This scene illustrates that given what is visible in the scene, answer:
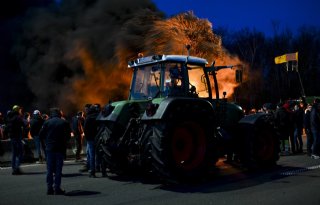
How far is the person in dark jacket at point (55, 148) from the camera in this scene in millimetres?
7535

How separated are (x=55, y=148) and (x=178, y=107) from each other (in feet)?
7.82

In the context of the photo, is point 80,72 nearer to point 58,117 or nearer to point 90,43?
point 90,43

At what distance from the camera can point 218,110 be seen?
940 cm

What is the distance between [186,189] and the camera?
757 centimetres

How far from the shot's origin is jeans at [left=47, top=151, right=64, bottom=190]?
7.52m

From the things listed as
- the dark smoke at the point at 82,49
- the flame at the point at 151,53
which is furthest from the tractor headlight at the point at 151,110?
the dark smoke at the point at 82,49

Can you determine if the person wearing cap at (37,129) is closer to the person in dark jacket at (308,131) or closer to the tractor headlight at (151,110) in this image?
the tractor headlight at (151,110)

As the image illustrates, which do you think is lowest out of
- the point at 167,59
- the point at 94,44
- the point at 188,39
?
the point at 167,59

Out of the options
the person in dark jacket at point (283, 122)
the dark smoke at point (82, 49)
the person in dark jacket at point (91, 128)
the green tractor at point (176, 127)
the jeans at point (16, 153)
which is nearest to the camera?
the green tractor at point (176, 127)

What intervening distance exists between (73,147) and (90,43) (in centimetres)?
389

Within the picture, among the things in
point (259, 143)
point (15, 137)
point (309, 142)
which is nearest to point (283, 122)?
point (309, 142)

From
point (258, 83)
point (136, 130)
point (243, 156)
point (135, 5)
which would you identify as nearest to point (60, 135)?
point (136, 130)

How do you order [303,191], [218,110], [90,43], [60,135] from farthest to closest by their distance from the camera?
[90,43] < [218,110] < [60,135] < [303,191]

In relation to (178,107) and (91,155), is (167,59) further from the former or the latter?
(91,155)
